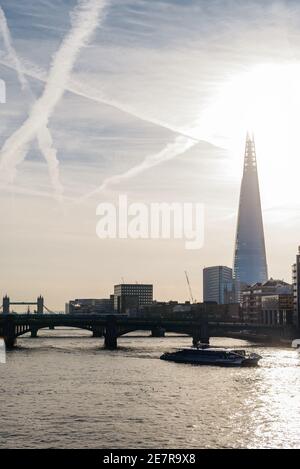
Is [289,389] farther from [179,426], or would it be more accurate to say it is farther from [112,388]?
[179,426]

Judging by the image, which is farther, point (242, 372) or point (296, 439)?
point (242, 372)

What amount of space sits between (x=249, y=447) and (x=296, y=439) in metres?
7.17

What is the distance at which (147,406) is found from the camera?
105 metres

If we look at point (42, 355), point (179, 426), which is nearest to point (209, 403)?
point (179, 426)

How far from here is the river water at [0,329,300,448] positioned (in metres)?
80.8

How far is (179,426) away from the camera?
289ft

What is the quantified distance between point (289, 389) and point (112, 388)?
97.9 ft

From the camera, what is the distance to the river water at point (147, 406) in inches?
3182
